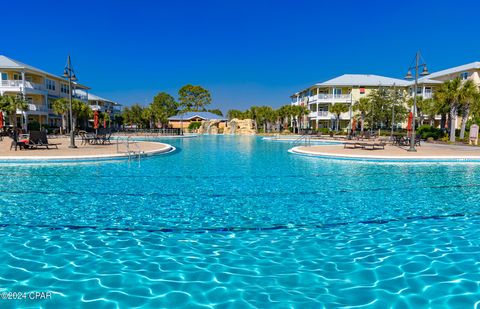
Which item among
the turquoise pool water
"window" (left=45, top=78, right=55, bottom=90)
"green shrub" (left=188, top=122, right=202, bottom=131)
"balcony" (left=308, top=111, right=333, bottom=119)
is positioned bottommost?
the turquoise pool water

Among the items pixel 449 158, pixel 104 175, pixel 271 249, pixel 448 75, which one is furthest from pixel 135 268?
pixel 448 75

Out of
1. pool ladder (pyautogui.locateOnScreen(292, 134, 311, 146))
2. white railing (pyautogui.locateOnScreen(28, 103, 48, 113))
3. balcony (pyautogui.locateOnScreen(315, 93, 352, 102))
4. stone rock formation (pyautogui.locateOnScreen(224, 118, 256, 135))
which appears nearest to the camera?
pool ladder (pyautogui.locateOnScreen(292, 134, 311, 146))

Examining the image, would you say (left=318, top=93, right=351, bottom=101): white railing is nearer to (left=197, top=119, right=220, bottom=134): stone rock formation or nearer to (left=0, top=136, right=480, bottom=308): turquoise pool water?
(left=197, top=119, right=220, bottom=134): stone rock formation

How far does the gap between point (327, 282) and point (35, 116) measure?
5521 cm

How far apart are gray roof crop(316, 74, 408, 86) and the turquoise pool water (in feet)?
166

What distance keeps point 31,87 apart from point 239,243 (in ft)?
164

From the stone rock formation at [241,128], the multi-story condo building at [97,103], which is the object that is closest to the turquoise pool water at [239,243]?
the stone rock formation at [241,128]

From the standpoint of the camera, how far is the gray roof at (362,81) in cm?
5912

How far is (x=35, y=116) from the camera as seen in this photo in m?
49.1

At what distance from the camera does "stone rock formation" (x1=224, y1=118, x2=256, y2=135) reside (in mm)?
64812

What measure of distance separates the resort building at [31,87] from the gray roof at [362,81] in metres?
44.5

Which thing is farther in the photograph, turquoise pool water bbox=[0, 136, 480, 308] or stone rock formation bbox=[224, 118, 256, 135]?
stone rock formation bbox=[224, 118, 256, 135]

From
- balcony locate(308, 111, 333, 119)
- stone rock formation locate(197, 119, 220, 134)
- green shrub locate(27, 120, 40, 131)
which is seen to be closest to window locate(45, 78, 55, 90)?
green shrub locate(27, 120, 40, 131)

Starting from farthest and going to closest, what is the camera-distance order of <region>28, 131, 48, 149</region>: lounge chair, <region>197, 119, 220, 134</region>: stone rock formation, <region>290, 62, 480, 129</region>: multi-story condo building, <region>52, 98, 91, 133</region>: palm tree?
1. <region>197, 119, 220, 134</region>: stone rock formation
2. <region>290, 62, 480, 129</region>: multi-story condo building
3. <region>52, 98, 91, 133</region>: palm tree
4. <region>28, 131, 48, 149</region>: lounge chair
